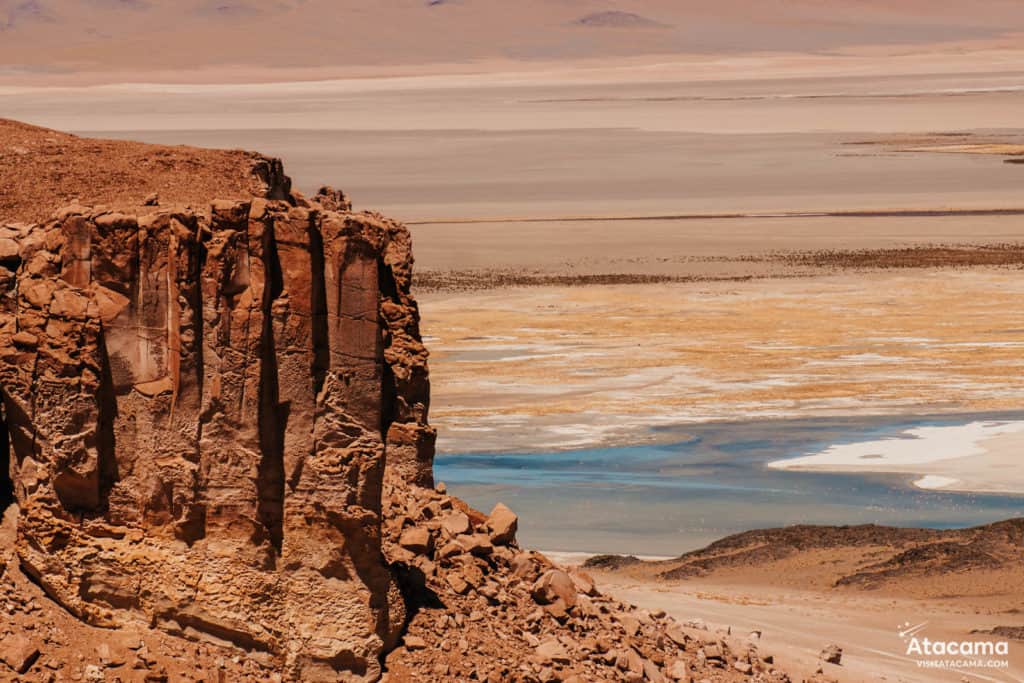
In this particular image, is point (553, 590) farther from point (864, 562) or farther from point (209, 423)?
point (864, 562)

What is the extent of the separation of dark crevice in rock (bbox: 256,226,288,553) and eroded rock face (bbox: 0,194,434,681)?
0.01 meters

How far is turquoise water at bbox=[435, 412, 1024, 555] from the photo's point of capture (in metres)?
25.7

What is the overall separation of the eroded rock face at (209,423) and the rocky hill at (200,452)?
12mm

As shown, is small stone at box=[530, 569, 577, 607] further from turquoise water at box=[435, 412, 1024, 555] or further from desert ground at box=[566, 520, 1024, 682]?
turquoise water at box=[435, 412, 1024, 555]

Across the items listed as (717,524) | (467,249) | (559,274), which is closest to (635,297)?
(559,274)

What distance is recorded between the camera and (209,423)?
11977mm

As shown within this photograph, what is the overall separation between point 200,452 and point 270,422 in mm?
477

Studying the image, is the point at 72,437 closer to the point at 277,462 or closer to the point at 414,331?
the point at 277,462

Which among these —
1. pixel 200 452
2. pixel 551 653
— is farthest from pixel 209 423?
pixel 551 653

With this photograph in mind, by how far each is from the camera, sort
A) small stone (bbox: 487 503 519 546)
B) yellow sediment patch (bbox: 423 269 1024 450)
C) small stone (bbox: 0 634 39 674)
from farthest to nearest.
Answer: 1. yellow sediment patch (bbox: 423 269 1024 450)
2. small stone (bbox: 487 503 519 546)
3. small stone (bbox: 0 634 39 674)

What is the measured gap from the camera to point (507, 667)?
13.1 m

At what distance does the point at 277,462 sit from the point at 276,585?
785mm

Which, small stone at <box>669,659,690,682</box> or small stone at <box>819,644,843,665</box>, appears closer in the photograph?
small stone at <box>669,659,690,682</box>

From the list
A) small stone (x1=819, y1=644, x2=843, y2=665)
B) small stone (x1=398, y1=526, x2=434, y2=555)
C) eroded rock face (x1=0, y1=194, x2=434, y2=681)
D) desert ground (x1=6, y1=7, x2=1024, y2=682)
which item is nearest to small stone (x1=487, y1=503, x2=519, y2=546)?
small stone (x1=398, y1=526, x2=434, y2=555)
